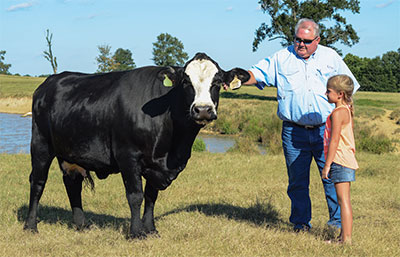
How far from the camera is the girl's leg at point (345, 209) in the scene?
5.25 m

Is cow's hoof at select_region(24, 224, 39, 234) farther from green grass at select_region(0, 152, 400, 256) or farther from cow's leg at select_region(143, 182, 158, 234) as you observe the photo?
cow's leg at select_region(143, 182, 158, 234)

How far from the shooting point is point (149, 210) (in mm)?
6148

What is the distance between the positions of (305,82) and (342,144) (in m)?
0.94

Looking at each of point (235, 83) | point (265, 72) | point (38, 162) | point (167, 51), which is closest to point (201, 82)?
point (235, 83)

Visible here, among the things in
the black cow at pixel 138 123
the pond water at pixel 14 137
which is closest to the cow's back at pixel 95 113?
the black cow at pixel 138 123

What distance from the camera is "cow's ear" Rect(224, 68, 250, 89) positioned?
5.61m

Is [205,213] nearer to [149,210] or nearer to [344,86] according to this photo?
[149,210]

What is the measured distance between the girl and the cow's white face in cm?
126

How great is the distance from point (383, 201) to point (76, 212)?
199 inches

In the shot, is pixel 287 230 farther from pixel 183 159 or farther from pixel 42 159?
pixel 42 159

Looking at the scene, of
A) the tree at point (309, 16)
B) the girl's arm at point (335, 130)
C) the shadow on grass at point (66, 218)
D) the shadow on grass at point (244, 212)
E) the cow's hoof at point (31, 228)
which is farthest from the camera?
the tree at point (309, 16)

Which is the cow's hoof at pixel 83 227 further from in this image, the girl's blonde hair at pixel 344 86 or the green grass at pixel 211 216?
the girl's blonde hair at pixel 344 86

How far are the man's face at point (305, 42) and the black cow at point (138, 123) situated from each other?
691mm

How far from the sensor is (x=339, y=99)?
523 cm
